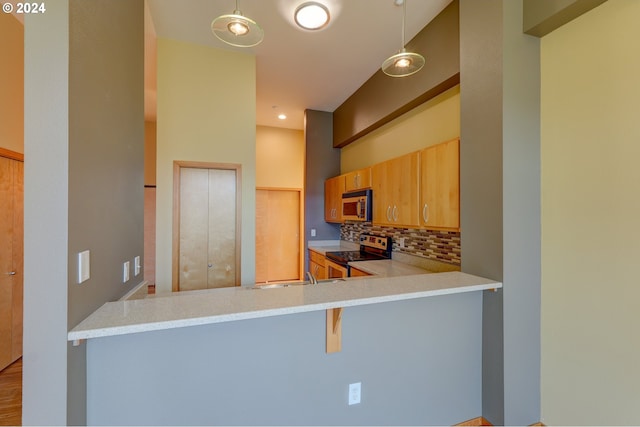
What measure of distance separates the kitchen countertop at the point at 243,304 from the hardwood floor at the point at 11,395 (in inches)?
72.6

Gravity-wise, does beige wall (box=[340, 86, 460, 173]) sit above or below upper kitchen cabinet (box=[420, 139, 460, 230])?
above

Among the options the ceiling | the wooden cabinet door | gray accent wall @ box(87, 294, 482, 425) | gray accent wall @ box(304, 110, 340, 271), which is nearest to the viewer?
gray accent wall @ box(87, 294, 482, 425)

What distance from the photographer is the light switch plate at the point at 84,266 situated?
109cm

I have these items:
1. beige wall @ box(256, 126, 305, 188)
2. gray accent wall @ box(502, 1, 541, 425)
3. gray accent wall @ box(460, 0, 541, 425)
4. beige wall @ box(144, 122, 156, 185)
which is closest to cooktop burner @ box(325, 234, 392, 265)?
gray accent wall @ box(460, 0, 541, 425)

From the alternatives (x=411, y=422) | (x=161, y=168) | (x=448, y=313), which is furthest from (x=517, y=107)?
(x=161, y=168)

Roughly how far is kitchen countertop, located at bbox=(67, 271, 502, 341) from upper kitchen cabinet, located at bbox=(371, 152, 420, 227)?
3.38 ft

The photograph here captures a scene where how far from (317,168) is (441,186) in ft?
9.28

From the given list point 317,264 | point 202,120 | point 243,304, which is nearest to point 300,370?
point 243,304

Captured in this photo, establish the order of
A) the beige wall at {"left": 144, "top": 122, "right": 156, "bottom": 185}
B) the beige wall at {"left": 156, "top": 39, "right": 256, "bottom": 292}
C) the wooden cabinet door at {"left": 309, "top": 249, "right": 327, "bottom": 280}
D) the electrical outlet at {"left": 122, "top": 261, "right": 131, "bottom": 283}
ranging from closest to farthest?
the electrical outlet at {"left": 122, "top": 261, "right": 131, "bottom": 283}
the beige wall at {"left": 156, "top": 39, "right": 256, "bottom": 292}
the wooden cabinet door at {"left": 309, "top": 249, "right": 327, "bottom": 280}
the beige wall at {"left": 144, "top": 122, "right": 156, "bottom": 185}

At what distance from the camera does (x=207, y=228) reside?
308 centimetres

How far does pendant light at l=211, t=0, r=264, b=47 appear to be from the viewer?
1578 millimetres

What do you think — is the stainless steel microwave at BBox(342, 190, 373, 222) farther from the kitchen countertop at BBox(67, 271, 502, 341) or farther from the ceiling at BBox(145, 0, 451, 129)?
the kitchen countertop at BBox(67, 271, 502, 341)

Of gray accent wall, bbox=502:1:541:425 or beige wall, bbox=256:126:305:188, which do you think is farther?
beige wall, bbox=256:126:305:188
